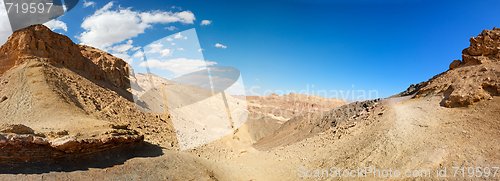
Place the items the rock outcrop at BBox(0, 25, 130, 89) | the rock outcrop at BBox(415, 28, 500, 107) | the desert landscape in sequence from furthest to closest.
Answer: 1. the rock outcrop at BBox(0, 25, 130, 89)
2. the rock outcrop at BBox(415, 28, 500, 107)
3. the desert landscape

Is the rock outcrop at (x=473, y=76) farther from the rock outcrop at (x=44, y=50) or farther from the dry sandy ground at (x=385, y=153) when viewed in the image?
the rock outcrop at (x=44, y=50)

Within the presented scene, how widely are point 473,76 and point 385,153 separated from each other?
5.47m

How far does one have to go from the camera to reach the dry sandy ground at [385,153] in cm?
1105

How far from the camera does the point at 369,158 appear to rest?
13.4 metres

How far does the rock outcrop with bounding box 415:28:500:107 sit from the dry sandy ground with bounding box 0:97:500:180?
48 centimetres

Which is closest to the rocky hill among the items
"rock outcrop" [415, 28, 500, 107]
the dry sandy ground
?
the dry sandy ground

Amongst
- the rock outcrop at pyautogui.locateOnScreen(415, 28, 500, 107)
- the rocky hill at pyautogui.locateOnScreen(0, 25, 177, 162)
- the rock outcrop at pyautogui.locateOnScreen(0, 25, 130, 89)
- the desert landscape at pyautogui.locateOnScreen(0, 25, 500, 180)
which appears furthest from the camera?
the rock outcrop at pyautogui.locateOnScreen(0, 25, 130, 89)

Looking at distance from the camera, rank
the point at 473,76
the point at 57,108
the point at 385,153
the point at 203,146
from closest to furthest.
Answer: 1. the point at 385,153
2. the point at 473,76
3. the point at 57,108
4. the point at 203,146

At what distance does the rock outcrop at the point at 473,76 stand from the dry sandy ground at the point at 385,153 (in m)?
0.48

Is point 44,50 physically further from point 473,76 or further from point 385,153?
point 473,76

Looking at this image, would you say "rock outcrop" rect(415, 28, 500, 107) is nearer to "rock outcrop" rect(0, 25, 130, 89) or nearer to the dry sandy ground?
the dry sandy ground

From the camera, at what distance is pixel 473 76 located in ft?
47.5

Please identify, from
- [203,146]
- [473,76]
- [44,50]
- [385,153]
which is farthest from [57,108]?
[473,76]

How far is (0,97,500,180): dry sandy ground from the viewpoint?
36.2ft
